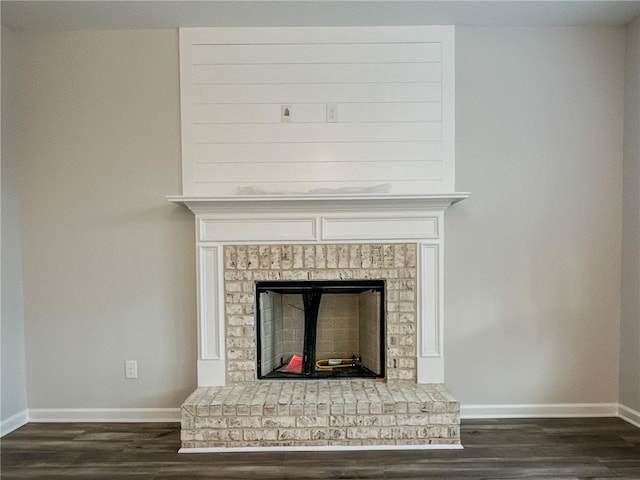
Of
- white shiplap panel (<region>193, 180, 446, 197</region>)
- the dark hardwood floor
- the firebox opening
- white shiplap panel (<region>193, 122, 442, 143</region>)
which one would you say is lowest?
the dark hardwood floor

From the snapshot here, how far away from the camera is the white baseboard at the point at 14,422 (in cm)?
266

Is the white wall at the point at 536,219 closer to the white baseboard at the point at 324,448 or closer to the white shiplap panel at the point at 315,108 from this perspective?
the white shiplap panel at the point at 315,108

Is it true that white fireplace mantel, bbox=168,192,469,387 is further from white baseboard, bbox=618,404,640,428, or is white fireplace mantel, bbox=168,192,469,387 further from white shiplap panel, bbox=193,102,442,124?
white baseboard, bbox=618,404,640,428

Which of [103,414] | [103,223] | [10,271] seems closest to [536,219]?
[103,223]

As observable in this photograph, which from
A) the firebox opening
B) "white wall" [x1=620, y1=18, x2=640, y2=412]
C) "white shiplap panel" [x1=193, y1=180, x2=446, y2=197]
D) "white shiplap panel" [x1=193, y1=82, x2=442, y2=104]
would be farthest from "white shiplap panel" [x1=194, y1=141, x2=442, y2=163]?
"white wall" [x1=620, y1=18, x2=640, y2=412]

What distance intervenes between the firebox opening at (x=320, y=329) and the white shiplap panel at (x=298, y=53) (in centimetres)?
140

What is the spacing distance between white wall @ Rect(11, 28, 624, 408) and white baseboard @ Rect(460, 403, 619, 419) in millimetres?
43

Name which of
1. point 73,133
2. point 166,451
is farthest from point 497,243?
point 73,133

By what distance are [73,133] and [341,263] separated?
1.90 meters

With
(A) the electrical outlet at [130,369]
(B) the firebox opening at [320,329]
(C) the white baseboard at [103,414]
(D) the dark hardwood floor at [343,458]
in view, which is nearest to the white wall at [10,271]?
(C) the white baseboard at [103,414]

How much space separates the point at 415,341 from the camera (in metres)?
2.77

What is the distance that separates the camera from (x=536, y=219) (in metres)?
2.84

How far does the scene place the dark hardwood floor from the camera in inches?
85.7

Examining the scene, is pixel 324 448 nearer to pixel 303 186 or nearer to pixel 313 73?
pixel 303 186
